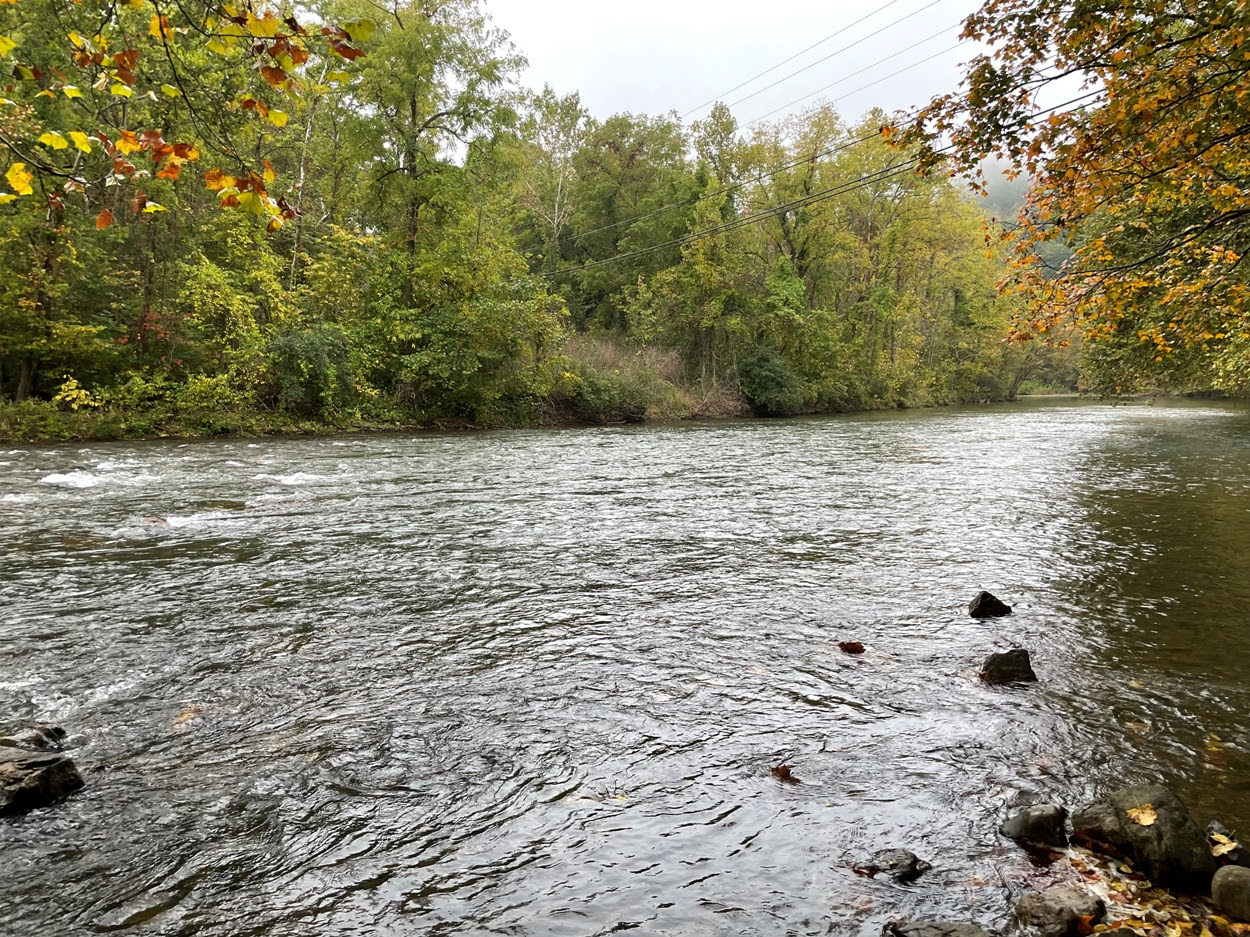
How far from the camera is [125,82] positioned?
9.53 feet

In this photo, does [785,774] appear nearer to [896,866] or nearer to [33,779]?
[896,866]

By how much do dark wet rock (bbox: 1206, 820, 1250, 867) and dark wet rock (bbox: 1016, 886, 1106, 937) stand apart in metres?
0.71

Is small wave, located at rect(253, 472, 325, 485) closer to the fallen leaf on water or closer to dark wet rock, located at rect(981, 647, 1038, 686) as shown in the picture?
the fallen leaf on water

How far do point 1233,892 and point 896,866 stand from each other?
1.28 m

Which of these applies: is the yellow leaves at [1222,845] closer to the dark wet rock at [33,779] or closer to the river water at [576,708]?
the river water at [576,708]

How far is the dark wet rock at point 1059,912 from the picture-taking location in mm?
2828

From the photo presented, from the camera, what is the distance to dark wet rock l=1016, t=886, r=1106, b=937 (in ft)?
9.28

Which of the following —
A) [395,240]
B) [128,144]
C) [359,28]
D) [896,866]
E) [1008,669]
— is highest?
[395,240]

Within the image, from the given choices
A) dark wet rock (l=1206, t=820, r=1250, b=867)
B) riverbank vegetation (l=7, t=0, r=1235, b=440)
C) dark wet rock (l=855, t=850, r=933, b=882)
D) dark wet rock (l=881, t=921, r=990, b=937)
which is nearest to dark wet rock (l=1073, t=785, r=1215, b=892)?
dark wet rock (l=1206, t=820, r=1250, b=867)

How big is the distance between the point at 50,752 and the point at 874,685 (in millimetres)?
5075

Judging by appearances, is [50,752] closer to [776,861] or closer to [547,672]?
[547,672]

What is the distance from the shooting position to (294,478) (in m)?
14.7

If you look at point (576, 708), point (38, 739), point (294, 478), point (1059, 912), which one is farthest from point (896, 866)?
point (294, 478)

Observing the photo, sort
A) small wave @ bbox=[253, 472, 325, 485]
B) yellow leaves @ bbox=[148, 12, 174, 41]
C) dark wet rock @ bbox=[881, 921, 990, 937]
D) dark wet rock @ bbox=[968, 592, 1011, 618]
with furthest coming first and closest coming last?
small wave @ bbox=[253, 472, 325, 485], dark wet rock @ bbox=[968, 592, 1011, 618], dark wet rock @ bbox=[881, 921, 990, 937], yellow leaves @ bbox=[148, 12, 174, 41]
